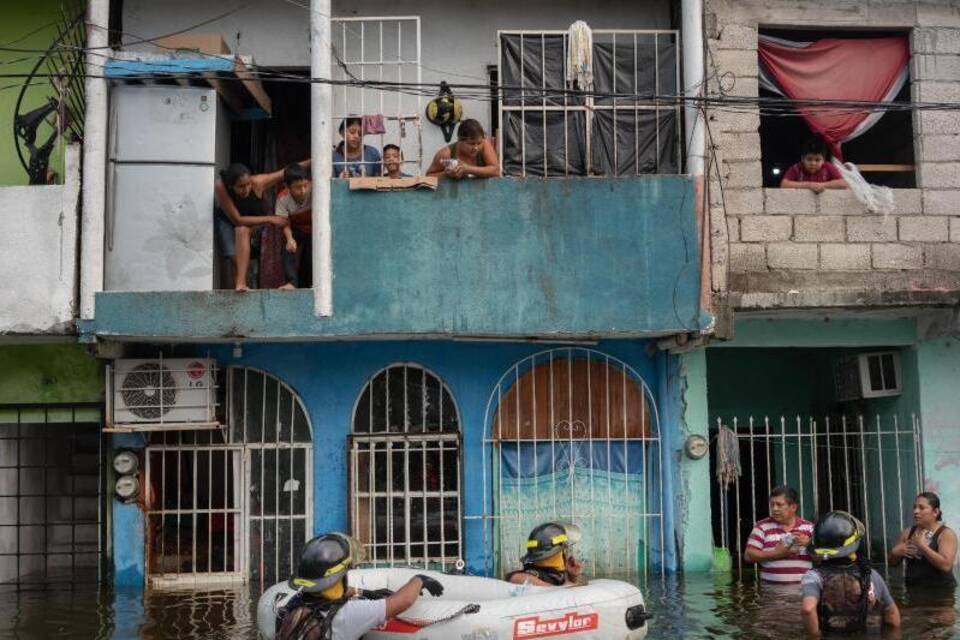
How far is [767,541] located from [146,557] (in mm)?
6234

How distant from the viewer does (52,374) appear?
13.2m

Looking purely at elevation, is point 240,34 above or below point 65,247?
above

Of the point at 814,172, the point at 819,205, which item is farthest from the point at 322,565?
the point at 814,172

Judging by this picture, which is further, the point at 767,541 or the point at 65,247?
the point at 65,247

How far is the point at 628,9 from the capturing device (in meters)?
13.8

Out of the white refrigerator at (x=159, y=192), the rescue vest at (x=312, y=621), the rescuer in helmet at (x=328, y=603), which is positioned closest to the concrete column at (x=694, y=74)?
the white refrigerator at (x=159, y=192)

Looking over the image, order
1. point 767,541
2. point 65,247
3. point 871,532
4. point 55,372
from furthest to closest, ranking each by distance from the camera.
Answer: point 871,532, point 55,372, point 65,247, point 767,541

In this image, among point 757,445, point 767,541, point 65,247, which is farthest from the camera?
point 757,445

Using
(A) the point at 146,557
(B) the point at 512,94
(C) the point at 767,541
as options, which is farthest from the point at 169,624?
(B) the point at 512,94

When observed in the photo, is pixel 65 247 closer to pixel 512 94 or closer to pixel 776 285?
pixel 512 94

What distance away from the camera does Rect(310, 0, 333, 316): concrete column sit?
481 inches

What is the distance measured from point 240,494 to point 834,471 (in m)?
7.04

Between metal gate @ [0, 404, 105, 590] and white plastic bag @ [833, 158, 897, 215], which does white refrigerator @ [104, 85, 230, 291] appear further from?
white plastic bag @ [833, 158, 897, 215]

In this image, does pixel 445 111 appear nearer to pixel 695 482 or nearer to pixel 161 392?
pixel 161 392
